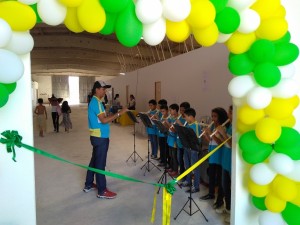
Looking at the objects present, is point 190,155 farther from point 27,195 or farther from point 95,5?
point 95,5

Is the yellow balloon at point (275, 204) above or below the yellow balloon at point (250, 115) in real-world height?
below

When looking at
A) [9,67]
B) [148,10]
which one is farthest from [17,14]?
[148,10]

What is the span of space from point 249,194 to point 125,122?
8.90m

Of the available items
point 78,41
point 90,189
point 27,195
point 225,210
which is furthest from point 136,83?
point 27,195

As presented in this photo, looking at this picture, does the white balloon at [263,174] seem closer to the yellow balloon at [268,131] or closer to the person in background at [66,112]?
the yellow balloon at [268,131]

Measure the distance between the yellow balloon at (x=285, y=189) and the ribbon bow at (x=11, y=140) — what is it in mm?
2005

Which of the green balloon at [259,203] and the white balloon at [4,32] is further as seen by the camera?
the green balloon at [259,203]

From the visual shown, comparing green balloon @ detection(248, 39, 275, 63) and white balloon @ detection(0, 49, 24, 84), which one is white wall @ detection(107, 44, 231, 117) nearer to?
green balloon @ detection(248, 39, 275, 63)

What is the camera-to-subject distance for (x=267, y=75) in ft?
6.24

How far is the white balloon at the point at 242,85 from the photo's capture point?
2023 millimetres

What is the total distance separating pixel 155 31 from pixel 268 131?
118 centimetres

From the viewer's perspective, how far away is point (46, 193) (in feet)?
11.5

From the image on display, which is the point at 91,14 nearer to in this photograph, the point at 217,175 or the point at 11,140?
the point at 11,140

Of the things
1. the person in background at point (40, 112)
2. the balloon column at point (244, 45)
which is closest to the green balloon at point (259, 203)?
the balloon column at point (244, 45)
